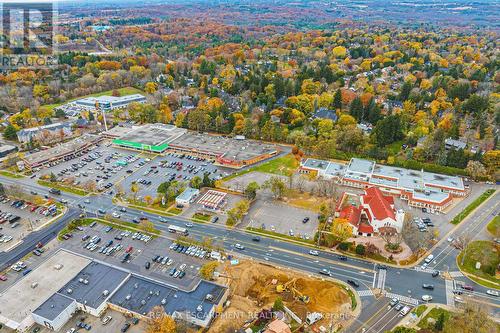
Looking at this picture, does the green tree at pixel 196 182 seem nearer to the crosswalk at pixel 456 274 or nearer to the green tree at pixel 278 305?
the green tree at pixel 278 305

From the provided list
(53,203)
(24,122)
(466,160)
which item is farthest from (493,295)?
(24,122)

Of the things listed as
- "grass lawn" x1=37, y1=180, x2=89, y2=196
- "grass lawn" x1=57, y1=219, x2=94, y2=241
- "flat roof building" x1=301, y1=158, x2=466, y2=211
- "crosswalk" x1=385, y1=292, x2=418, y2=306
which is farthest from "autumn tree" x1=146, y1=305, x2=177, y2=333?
"flat roof building" x1=301, y1=158, x2=466, y2=211

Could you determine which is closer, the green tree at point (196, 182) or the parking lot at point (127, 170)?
the green tree at point (196, 182)

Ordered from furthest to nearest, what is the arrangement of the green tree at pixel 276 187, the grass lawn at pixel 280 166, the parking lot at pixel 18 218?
1. the grass lawn at pixel 280 166
2. the green tree at pixel 276 187
3. the parking lot at pixel 18 218

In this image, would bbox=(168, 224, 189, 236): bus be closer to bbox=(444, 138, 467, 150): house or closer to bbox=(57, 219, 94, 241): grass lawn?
bbox=(57, 219, 94, 241): grass lawn

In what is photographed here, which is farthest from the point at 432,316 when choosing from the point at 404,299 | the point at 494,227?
the point at 494,227

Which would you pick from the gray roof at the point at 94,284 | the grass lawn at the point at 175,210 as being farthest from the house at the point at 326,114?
the gray roof at the point at 94,284

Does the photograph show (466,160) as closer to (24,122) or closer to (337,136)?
(337,136)
